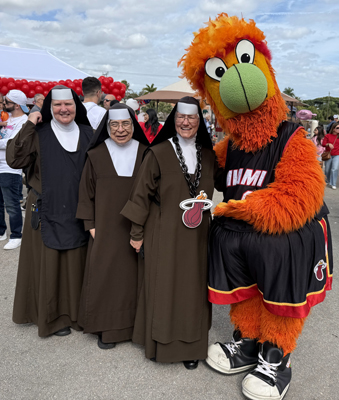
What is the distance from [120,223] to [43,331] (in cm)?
111

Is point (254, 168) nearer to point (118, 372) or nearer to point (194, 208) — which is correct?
point (194, 208)

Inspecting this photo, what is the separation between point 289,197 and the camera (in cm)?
212

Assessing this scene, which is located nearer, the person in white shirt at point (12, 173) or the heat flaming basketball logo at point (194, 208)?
the heat flaming basketball logo at point (194, 208)

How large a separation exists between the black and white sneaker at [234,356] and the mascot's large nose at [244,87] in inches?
65.6

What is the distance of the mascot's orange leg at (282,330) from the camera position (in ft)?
7.59

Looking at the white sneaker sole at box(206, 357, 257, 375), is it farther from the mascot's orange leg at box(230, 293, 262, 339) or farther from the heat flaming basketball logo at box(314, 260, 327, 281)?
the heat flaming basketball logo at box(314, 260, 327, 281)

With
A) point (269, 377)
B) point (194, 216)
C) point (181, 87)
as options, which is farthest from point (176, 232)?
point (181, 87)

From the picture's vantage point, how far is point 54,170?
2.78 meters

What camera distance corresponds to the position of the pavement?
2340 mm

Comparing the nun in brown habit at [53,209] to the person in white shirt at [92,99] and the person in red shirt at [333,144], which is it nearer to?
the person in white shirt at [92,99]

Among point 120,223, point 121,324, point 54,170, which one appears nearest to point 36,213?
point 54,170

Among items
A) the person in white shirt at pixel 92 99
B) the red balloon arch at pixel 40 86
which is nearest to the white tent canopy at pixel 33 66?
the red balloon arch at pixel 40 86

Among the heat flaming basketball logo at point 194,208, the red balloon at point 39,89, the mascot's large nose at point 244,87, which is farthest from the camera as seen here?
the red balloon at point 39,89

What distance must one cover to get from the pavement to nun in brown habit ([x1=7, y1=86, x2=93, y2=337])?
24 centimetres
